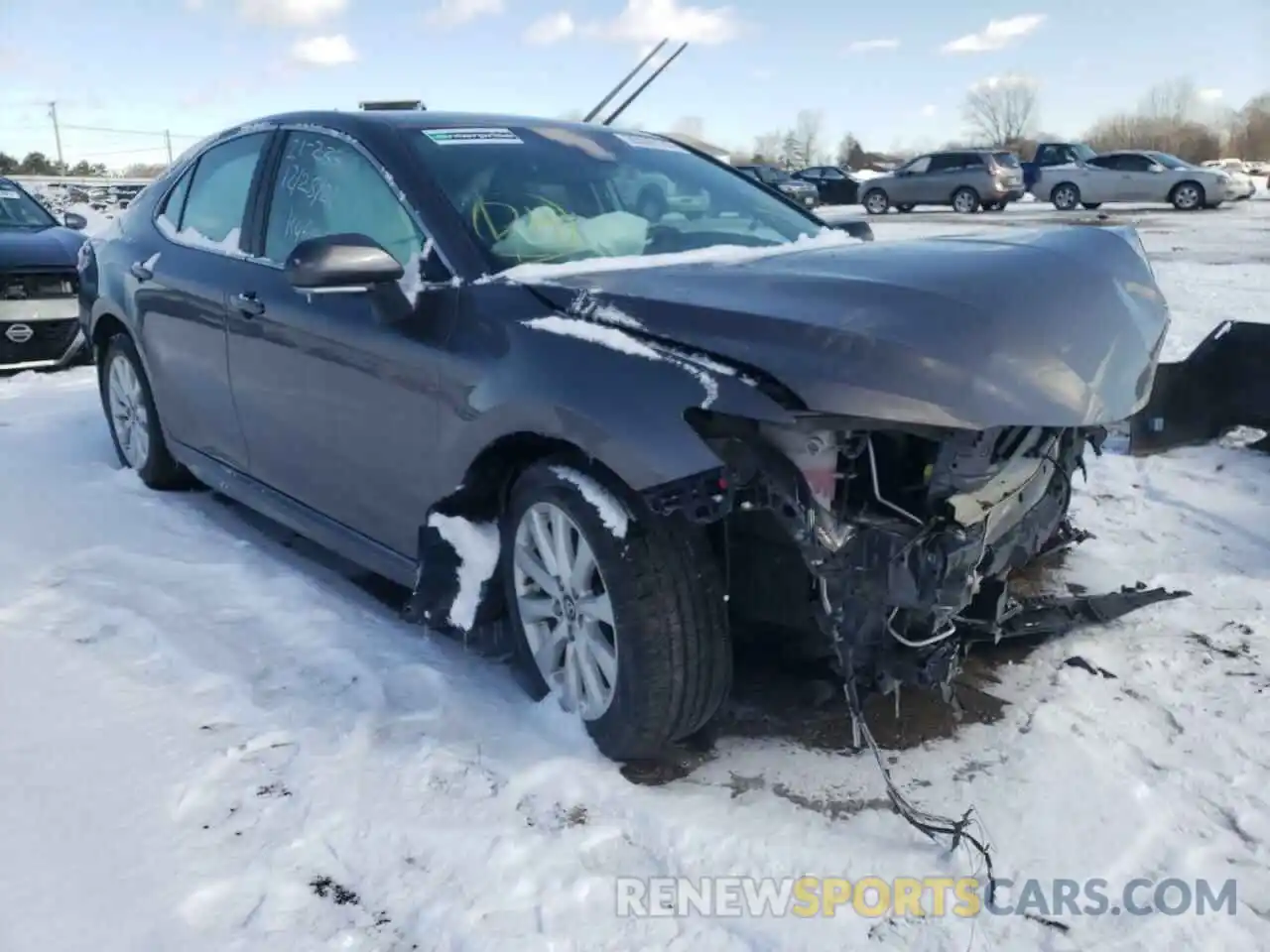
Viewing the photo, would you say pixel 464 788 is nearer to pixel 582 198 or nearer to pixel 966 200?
pixel 582 198

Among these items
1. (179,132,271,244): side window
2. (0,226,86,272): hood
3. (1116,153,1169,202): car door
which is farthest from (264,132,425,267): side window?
(1116,153,1169,202): car door

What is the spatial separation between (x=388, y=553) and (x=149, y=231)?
2.39 metres

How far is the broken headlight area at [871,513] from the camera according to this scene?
229cm

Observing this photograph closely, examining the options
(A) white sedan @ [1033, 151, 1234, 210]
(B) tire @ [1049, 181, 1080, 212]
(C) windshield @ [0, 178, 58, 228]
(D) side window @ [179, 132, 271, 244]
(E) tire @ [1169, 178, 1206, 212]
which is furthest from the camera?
(B) tire @ [1049, 181, 1080, 212]

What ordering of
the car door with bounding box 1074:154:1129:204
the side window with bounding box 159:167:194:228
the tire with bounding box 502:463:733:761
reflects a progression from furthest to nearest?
the car door with bounding box 1074:154:1129:204 < the side window with bounding box 159:167:194:228 < the tire with bounding box 502:463:733:761

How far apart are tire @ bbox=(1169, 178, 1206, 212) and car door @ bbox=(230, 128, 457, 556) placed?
23.5 metres

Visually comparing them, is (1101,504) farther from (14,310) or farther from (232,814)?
(14,310)

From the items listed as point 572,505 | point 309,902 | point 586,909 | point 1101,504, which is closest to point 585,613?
point 572,505

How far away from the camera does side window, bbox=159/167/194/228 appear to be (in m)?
4.52

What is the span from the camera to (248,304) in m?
3.67

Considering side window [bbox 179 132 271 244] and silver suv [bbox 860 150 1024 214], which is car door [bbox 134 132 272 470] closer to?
side window [bbox 179 132 271 244]

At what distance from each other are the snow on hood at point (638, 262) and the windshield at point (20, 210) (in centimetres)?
719

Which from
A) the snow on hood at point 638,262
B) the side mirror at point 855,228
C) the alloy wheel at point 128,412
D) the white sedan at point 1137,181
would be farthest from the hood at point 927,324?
the white sedan at point 1137,181

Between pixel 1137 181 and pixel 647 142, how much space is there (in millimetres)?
Result: 22539
